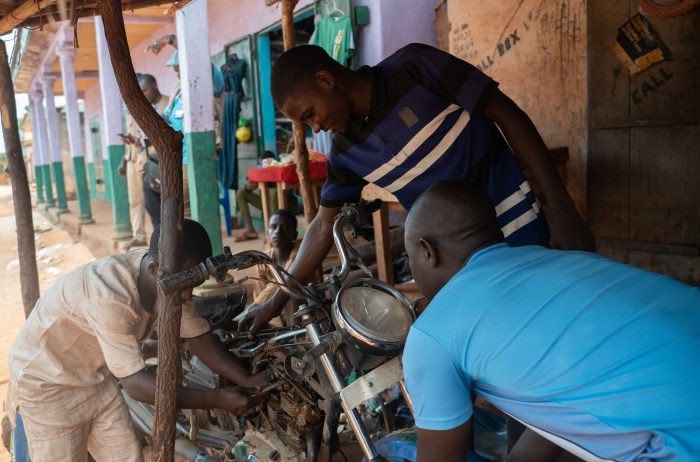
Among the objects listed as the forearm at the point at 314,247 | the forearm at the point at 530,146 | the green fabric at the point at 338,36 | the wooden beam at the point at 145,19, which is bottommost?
the forearm at the point at 314,247

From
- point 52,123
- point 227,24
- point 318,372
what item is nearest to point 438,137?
point 318,372

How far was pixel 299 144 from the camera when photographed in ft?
16.3

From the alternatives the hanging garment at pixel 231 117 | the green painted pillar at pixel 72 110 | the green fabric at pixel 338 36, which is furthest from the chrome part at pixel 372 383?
the green painted pillar at pixel 72 110

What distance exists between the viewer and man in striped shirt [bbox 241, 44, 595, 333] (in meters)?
2.13

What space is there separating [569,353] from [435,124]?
47.4 inches

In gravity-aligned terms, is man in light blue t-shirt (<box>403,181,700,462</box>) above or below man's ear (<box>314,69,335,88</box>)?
below

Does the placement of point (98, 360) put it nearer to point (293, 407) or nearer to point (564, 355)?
point (293, 407)

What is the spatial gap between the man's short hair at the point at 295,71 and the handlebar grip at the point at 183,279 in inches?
25.9

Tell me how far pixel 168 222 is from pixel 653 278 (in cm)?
146

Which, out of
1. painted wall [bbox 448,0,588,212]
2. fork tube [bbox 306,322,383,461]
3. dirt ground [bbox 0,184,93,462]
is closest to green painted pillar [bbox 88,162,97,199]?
dirt ground [bbox 0,184,93,462]

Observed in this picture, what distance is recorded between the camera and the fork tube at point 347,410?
177cm

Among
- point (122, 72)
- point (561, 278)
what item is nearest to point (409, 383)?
point (561, 278)

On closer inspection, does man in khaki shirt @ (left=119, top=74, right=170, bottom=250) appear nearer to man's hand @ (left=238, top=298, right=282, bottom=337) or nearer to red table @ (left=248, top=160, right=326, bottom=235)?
red table @ (left=248, top=160, right=326, bottom=235)

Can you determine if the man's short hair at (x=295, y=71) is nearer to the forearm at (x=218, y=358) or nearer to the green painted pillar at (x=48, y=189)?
the forearm at (x=218, y=358)
